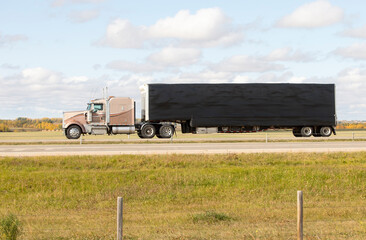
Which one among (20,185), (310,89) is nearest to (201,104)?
(310,89)

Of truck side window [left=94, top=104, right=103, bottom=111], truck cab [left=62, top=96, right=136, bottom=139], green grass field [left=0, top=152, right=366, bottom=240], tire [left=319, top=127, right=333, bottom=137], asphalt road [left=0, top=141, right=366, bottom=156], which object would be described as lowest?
green grass field [left=0, top=152, right=366, bottom=240]

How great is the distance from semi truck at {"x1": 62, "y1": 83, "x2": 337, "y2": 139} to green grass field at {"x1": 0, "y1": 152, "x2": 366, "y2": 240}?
13.5 meters

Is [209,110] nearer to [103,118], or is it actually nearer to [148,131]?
[148,131]

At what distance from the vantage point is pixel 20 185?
746 inches

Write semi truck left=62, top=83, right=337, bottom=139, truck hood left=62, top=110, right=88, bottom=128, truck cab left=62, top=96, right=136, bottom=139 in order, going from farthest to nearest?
truck cab left=62, top=96, right=136, bottom=139 → truck hood left=62, top=110, right=88, bottom=128 → semi truck left=62, top=83, right=337, bottom=139

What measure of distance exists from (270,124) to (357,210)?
24.0 metres

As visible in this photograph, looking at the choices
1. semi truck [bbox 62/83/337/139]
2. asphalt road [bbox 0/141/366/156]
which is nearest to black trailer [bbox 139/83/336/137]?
semi truck [bbox 62/83/337/139]

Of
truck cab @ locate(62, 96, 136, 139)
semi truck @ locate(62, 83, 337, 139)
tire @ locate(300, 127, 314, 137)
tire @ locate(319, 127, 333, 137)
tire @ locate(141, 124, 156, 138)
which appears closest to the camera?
semi truck @ locate(62, 83, 337, 139)

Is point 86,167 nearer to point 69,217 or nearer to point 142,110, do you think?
point 69,217

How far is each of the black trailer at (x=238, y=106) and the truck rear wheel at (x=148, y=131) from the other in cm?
26

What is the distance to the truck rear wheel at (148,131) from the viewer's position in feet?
128

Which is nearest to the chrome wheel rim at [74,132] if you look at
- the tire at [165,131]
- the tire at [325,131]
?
the tire at [165,131]

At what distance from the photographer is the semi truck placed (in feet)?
124

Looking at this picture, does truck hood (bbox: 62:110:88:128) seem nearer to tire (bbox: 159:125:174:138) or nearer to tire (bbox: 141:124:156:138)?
tire (bbox: 141:124:156:138)
